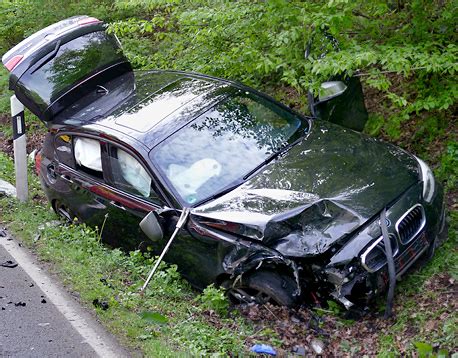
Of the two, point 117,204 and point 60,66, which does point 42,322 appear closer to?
point 117,204

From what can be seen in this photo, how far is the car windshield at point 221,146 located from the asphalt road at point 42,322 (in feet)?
4.40

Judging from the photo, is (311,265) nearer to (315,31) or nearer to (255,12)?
(315,31)

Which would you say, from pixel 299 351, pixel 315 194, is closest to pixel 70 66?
pixel 315 194

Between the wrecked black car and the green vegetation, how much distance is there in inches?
10.9

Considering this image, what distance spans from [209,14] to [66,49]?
1.64 m

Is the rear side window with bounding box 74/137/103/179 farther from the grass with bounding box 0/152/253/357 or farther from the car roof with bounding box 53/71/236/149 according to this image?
the grass with bounding box 0/152/253/357

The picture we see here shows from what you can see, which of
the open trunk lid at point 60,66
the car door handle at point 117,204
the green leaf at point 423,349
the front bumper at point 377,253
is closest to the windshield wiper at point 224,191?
the car door handle at point 117,204

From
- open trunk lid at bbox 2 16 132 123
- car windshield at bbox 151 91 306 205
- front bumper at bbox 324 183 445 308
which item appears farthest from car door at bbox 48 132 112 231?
front bumper at bbox 324 183 445 308

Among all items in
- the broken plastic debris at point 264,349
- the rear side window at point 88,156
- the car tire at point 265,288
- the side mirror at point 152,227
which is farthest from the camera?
the rear side window at point 88,156

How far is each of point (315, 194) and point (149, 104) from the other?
82.6 inches

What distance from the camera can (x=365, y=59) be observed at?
564 cm

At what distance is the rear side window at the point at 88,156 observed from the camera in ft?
20.0

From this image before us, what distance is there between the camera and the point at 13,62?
6.71 metres

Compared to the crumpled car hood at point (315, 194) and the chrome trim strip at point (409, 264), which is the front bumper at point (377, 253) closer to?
the chrome trim strip at point (409, 264)
